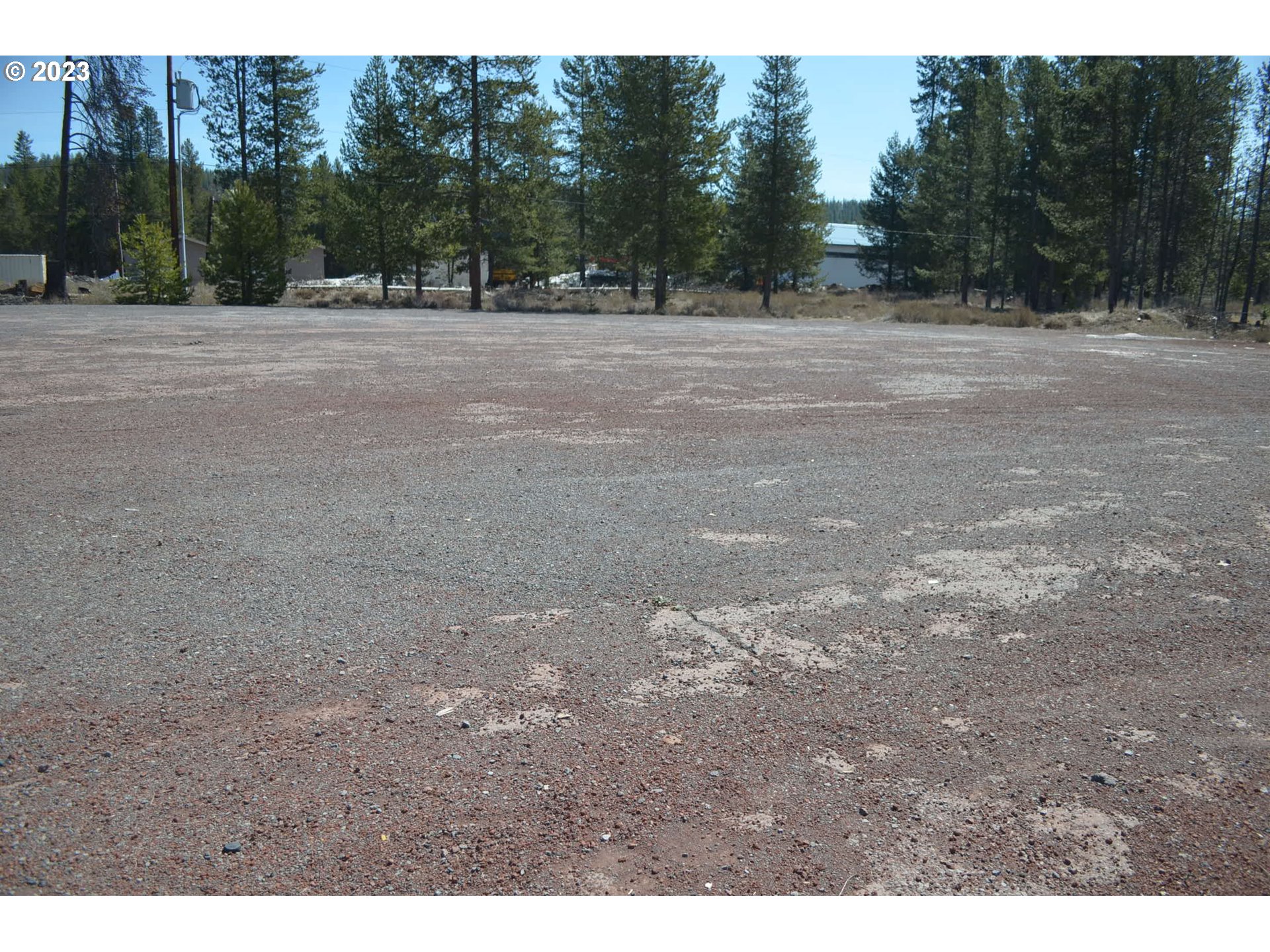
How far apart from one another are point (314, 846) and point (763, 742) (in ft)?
5.32

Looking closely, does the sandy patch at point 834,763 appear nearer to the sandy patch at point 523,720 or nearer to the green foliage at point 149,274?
the sandy patch at point 523,720

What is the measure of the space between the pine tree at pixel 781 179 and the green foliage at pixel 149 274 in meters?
27.7

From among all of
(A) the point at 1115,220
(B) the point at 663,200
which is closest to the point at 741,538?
(B) the point at 663,200

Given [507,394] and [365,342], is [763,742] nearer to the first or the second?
[507,394]

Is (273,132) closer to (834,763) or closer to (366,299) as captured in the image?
(366,299)

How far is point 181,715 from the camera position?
142 inches

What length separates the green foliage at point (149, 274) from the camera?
34719 millimetres

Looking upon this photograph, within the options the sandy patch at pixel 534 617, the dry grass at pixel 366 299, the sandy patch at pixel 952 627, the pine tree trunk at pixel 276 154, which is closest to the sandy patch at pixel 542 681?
the sandy patch at pixel 534 617

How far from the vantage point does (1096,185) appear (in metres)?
43.1

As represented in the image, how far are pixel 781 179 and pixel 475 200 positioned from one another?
57.0ft

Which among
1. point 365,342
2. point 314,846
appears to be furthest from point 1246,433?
point 365,342

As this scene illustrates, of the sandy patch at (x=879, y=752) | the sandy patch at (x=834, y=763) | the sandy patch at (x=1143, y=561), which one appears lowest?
the sandy patch at (x=834, y=763)

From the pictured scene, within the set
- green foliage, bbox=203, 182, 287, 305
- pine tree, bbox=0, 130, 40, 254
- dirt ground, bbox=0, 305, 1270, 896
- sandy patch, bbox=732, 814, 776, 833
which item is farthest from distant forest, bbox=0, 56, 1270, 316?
sandy patch, bbox=732, 814, 776, 833

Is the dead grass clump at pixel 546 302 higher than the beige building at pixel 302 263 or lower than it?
lower
